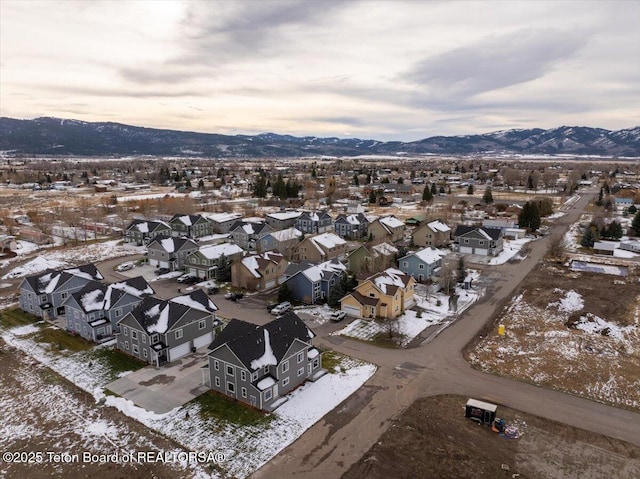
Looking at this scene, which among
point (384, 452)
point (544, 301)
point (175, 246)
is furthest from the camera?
point (175, 246)

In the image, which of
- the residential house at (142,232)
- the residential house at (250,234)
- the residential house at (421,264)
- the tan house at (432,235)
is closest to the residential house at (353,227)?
the tan house at (432,235)

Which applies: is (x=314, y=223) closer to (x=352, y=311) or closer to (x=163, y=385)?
(x=352, y=311)

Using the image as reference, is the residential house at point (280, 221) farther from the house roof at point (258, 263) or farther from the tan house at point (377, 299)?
the tan house at point (377, 299)

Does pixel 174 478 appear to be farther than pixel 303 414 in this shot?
No

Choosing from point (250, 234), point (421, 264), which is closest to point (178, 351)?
point (421, 264)

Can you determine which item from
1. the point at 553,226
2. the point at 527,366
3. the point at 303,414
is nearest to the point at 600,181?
the point at 553,226

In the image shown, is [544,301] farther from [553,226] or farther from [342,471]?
[553,226]
